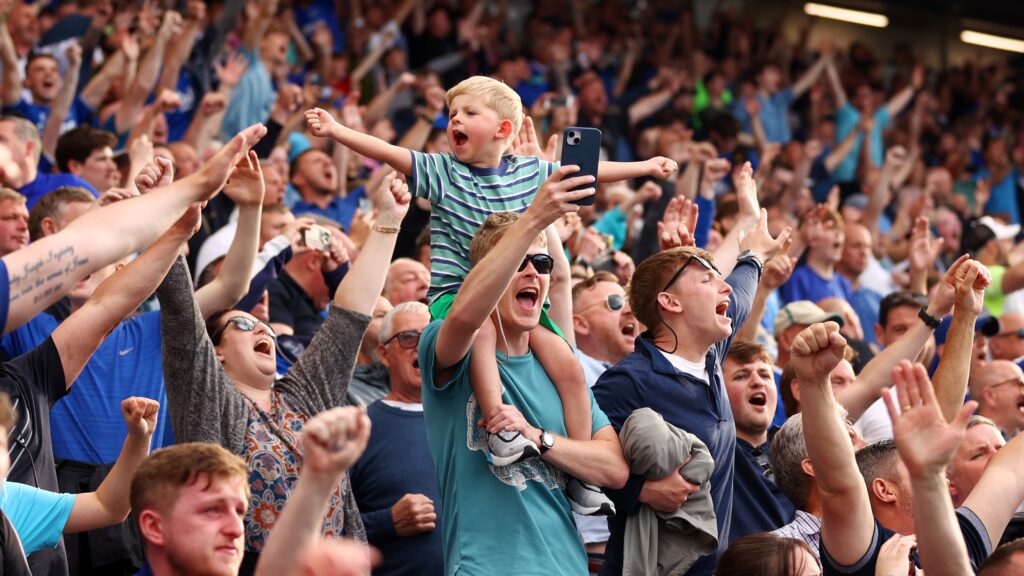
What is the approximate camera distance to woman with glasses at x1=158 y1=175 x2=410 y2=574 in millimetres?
4055

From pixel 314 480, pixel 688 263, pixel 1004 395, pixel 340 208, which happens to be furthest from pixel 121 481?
pixel 340 208

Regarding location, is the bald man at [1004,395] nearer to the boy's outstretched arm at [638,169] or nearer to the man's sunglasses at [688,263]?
the man's sunglasses at [688,263]

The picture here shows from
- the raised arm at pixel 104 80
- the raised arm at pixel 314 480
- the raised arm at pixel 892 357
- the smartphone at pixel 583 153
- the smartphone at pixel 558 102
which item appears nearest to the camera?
the raised arm at pixel 314 480

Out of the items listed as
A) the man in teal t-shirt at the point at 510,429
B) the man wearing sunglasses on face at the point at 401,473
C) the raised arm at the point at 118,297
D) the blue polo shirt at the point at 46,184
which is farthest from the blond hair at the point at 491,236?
the blue polo shirt at the point at 46,184

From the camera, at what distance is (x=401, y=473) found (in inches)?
182

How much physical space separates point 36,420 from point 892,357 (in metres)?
2.83

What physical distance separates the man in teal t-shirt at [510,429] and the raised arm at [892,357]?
147cm

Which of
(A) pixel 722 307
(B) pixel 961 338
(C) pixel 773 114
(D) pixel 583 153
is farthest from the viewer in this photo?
(C) pixel 773 114

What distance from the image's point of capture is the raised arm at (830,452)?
3.36 m

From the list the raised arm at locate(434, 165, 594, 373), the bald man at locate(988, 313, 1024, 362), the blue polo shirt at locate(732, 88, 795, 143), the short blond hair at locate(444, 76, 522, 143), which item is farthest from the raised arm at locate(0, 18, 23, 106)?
the blue polo shirt at locate(732, 88, 795, 143)

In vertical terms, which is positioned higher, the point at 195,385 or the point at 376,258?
the point at 376,258

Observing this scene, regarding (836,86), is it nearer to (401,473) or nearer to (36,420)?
(401,473)

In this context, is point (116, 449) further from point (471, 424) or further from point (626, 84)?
point (626, 84)

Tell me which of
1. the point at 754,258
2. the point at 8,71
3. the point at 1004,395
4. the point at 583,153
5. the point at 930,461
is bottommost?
the point at 1004,395
